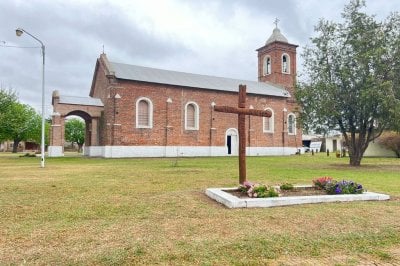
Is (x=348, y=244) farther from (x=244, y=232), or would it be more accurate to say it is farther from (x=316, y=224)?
(x=244, y=232)

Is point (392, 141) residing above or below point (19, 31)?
below

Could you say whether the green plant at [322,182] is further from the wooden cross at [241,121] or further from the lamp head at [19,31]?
the lamp head at [19,31]

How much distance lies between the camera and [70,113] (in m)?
34.5

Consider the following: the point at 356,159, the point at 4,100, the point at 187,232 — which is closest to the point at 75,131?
the point at 4,100

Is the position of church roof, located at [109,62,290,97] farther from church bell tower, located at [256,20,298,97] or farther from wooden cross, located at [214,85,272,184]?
wooden cross, located at [214,85,272,184]

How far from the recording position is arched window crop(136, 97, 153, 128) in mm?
34594

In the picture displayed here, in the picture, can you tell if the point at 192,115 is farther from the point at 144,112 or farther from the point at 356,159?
the point at 356,159

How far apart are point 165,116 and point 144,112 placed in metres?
2.17

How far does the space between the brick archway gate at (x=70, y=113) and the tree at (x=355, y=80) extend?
2121 cm

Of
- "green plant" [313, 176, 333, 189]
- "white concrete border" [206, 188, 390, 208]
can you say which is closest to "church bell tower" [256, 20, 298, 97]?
"green plant" [313, 176, 333, 189]

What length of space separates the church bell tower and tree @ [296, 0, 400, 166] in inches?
993

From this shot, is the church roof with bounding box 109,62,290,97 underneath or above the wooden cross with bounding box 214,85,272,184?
above

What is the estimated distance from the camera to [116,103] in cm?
3297

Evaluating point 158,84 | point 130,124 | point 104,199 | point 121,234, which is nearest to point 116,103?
point 130,124
